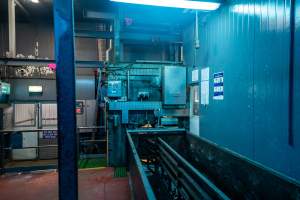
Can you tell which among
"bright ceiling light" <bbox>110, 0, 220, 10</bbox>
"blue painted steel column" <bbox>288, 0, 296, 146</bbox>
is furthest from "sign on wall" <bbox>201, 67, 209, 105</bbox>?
"blue painted steel column" <bbox>288, 0, 296, 146</bbox>

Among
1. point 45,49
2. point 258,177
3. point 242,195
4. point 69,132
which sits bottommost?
point 242,195

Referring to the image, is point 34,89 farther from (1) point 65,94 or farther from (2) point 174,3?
(1) point 65,94

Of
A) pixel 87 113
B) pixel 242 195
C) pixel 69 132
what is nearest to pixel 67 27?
pixel 69 132

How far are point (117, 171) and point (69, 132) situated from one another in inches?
107

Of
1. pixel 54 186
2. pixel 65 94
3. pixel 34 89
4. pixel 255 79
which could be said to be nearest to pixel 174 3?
pixel 255 79

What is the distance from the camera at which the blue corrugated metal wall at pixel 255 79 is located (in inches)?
99.7

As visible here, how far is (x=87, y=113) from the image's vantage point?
6.06m

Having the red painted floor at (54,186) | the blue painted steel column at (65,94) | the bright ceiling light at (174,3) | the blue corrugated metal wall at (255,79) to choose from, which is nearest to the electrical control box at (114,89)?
the red painted floor at (54,186)

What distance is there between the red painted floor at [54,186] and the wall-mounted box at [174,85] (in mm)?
2030

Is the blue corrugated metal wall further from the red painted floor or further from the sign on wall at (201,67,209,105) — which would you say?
the red painted floor

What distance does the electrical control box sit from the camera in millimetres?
4395

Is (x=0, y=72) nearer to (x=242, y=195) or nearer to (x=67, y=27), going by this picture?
(x=67, y=27)

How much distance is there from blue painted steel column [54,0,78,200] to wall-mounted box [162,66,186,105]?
10.7 ft

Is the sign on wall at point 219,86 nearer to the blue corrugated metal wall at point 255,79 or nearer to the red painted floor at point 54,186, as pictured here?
the blue corrugated metal wall at point 255,79
